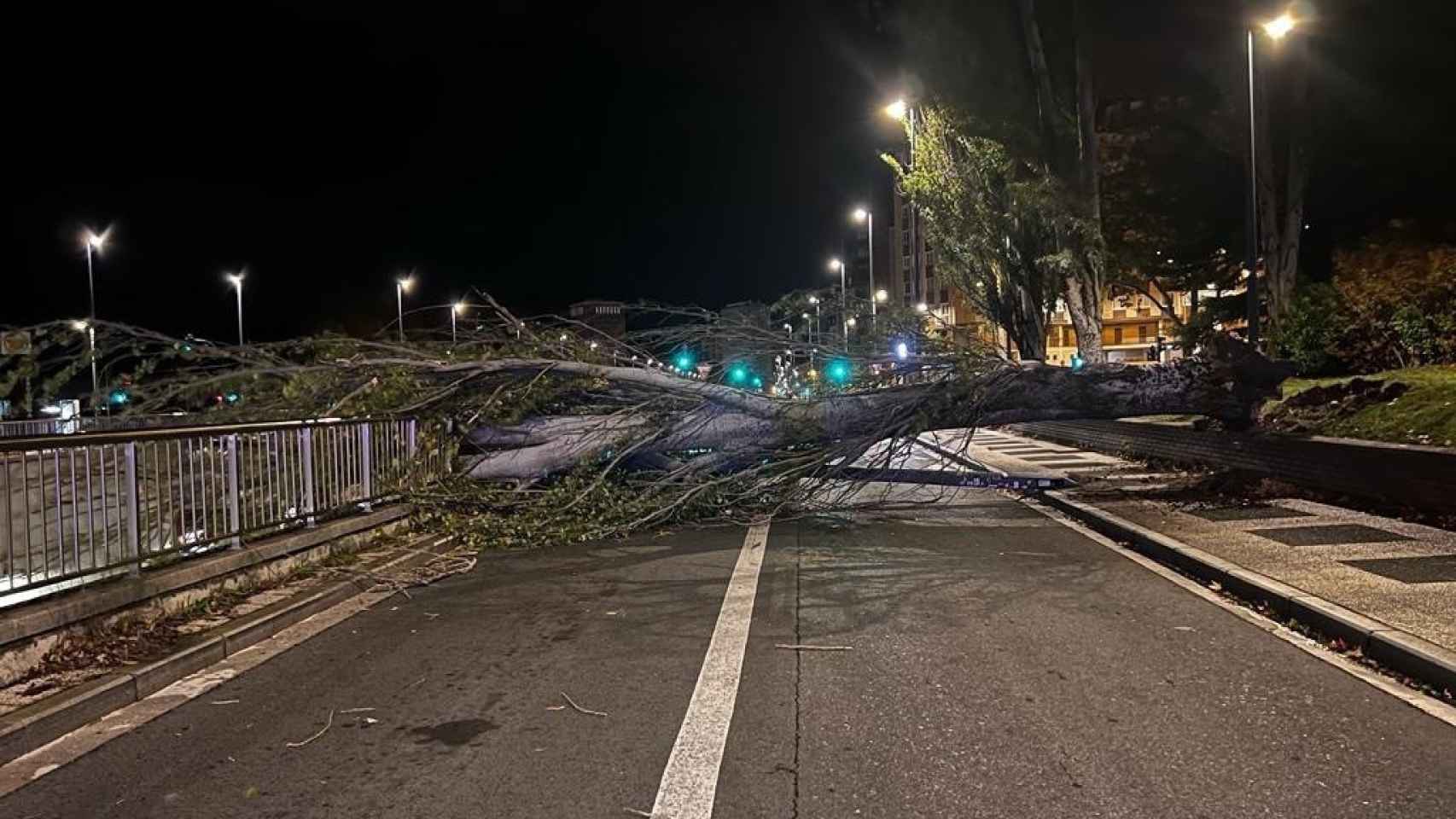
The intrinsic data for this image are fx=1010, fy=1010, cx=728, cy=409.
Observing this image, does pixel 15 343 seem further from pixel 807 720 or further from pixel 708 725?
pixel 807 720

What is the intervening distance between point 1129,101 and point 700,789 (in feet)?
106

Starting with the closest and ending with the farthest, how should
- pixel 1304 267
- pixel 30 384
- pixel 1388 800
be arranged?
pixel 1388 800 < pixel 30 384 < pixel 1304 267

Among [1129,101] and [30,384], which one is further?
[1129,101]

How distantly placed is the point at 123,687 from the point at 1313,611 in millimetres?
7172

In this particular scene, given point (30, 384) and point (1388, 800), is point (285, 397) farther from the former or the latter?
point (1388, 800)

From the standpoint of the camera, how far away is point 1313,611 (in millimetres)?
6629

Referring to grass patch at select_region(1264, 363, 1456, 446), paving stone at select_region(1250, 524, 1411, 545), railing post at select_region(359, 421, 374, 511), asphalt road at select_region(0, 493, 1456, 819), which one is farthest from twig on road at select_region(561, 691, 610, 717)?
grass patch at select_region(1264, 363, 1456, 446)

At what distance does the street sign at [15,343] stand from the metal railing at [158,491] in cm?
187

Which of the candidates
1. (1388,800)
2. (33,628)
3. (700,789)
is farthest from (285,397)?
(1388,800)

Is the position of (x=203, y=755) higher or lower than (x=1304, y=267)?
lower

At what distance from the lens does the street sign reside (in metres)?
8.21

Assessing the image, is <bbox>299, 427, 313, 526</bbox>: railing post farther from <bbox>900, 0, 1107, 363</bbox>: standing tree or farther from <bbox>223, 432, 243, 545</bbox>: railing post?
<bbox>900, 0, 1107, 363</bbox>: standing tree

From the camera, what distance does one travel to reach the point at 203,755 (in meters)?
4.64

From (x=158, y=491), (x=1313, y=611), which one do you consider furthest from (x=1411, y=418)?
(x=158, y=491)
